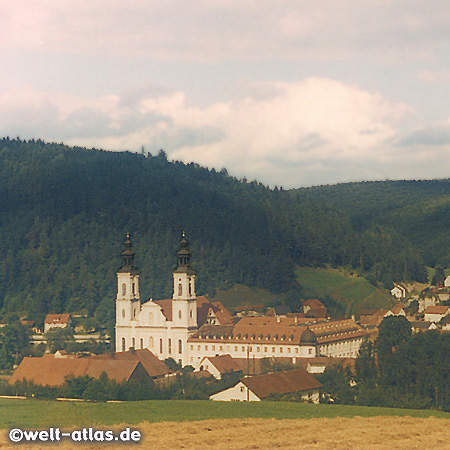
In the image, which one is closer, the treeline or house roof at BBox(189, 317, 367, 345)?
the treeline

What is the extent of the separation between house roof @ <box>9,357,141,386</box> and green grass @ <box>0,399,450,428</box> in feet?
73.7

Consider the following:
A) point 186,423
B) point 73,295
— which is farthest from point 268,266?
point 186,423

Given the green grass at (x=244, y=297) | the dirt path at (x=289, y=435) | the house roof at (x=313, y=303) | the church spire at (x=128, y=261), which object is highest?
the church spire at (x=128, y=261)

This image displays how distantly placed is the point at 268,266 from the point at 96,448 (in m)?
144

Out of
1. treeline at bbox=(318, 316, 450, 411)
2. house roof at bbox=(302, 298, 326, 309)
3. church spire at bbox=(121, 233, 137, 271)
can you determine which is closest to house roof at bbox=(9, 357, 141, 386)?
treeline at bbox=(318, 316, 450, 411)

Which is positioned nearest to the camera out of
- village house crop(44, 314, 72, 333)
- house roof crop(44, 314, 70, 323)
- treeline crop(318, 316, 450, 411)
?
treeline crop(318, 316, 450, 411)

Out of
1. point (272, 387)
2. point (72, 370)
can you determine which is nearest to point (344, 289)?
point (72, 370)

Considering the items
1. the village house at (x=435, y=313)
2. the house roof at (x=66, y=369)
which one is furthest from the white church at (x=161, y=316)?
the house roof at (x=66, y=369)

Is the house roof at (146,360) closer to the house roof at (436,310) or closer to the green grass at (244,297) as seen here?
the house roof at (436,310)

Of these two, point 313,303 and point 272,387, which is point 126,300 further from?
point 272,387

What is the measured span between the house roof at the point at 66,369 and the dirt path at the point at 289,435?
4325cm

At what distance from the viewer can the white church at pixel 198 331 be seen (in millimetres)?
127875

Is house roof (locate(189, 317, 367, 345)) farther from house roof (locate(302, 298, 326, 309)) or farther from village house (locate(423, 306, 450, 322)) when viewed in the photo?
house roof (locate(302, 298, 326, 309))

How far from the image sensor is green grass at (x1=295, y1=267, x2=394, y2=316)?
176 metres
